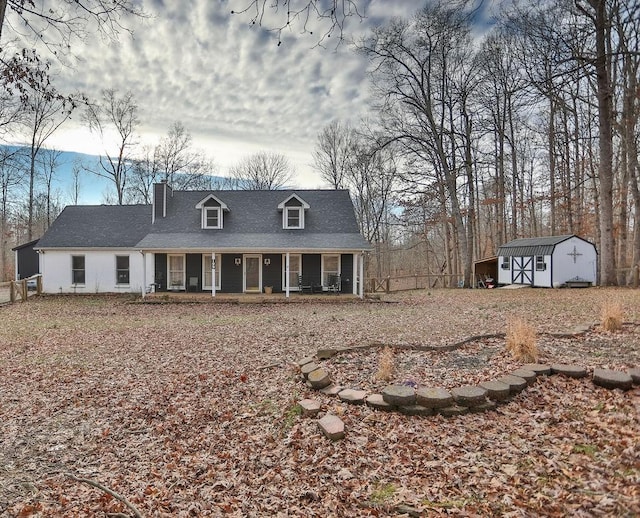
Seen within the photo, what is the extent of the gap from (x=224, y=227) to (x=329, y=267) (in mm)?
5914

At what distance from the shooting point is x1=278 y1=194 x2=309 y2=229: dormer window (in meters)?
19.2

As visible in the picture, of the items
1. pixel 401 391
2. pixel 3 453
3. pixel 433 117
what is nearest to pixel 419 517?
pixel 401 391

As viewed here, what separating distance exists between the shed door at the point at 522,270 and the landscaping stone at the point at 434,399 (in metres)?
19.4

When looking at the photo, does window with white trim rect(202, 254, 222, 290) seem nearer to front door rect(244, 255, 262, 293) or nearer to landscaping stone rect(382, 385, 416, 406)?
front door rect(244, 255, 262, 293)

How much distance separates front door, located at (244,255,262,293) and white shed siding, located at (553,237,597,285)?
15342mm

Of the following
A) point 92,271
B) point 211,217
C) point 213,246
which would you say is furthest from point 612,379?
point 92,271

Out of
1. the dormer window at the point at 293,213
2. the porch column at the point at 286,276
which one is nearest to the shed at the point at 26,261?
the dormer window at the point at 293,213

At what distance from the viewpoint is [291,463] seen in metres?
3.72

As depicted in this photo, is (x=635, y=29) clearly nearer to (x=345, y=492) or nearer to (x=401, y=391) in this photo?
(x=401, y=391)

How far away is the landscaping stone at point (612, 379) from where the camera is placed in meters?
4.25

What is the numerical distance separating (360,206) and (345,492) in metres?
31.0

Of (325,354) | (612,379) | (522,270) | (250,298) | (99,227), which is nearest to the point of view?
(612,379)

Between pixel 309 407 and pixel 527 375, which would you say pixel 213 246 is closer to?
pixel 309 407

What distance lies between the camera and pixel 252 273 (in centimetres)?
1853
